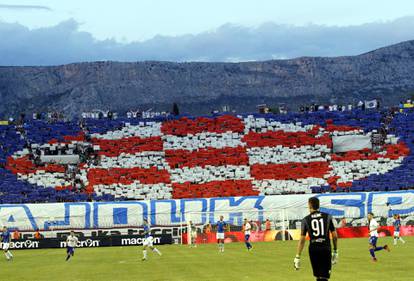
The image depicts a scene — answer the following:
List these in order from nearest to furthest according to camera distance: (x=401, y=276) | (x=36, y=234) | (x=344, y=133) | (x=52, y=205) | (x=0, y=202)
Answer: (x=401, y=276), (x=36, y=234), (x=52, y=205), (x=0, y=202), (x=344, y=133)

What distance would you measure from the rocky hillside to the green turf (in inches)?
3810

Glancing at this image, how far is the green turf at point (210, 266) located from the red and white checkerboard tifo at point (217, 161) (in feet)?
104

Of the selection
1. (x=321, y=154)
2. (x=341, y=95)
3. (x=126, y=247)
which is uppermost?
(x=341, y=95)

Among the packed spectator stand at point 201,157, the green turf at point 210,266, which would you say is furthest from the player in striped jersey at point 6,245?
the packed spectator stand at point 201,157

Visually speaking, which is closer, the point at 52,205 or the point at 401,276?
the point at 401,276

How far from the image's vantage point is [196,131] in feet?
306

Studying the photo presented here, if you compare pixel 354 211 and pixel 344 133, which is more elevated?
pixel 344 133

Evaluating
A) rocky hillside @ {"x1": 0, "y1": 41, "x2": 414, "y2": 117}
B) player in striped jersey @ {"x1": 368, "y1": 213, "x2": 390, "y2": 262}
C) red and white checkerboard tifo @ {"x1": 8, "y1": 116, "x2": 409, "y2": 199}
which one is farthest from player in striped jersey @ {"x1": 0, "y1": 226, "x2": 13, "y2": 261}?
rocky hillside @ {"x1": 0, "y1": 41, "x2": 414, "y2": 117}

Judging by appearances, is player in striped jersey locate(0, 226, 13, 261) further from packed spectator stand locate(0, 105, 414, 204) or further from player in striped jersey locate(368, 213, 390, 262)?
packed spectator stand locate(0, 105, 414, 204)

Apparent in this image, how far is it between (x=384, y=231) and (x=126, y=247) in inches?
840

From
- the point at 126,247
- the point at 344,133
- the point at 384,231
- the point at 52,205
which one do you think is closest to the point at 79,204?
the point at 52,205

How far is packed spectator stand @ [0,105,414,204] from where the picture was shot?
3167 inches

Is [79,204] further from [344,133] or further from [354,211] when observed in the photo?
[344,133]

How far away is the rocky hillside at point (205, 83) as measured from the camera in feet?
474
